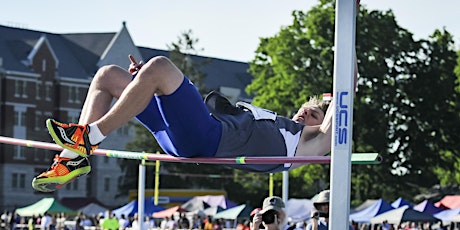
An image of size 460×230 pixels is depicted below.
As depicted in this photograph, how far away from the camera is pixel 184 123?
5.04 metres

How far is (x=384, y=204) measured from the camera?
2784 centimetres

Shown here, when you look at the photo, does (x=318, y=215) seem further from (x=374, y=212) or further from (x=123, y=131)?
(x=123, y=131)

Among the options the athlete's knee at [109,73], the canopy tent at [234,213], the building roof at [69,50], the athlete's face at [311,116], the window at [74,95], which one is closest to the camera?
the athlete's knee at [109,73]

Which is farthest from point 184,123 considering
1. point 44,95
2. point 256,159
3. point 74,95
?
point 74,95

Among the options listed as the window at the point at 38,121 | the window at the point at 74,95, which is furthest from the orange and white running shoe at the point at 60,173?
the window at the point at 74,95

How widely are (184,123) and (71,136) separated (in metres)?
0.59

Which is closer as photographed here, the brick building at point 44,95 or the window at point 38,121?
the brick building at point 44,95

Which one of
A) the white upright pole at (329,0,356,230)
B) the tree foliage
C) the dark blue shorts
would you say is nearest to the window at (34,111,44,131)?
the tree foliage

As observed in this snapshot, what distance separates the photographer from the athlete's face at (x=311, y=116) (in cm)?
596

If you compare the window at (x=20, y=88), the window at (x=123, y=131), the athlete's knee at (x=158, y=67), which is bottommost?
the athlete's knee at (x=158, y=67)

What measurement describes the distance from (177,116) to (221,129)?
1.19 feet

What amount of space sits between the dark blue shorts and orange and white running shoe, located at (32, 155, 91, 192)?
0.39 meters

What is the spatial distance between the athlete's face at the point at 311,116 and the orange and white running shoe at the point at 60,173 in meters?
1.52

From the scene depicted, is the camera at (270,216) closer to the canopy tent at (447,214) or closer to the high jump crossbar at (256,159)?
the high jump crossbar at (256,159)
